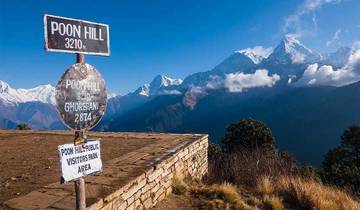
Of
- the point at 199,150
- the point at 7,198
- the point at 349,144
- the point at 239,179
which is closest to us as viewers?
the point at 7,198

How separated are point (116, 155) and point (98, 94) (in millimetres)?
4993

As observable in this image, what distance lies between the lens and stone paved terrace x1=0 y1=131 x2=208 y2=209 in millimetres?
5762

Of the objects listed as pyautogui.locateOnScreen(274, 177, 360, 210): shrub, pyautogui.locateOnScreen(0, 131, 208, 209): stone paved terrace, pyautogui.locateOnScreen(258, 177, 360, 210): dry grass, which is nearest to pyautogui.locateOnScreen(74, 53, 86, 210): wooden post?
pyautogui.locateOnScreen(0, 131, 208, 209): stone paved terrace

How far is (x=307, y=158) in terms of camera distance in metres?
187

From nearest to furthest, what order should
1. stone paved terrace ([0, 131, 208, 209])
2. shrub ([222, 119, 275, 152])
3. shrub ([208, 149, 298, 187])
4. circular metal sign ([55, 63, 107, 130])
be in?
circular metal sign ([55, 63, 107, 130]) < stone paved terrace ([0, 131, 208, 209]) < shrub ([208, 149, 298, 187]) < shrub ([222, 119, 275, 152])

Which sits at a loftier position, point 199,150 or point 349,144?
point 199,150

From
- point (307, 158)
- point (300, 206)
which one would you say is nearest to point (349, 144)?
point (300, 206)

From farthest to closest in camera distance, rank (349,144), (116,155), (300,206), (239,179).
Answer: (349,144) → (239,179) → (116,155) → (300,206)

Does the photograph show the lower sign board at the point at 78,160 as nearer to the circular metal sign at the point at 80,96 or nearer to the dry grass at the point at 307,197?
the circular metal sign at the point at 80,96

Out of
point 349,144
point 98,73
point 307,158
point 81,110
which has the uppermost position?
point 98,73

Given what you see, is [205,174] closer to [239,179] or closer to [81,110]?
[239,179]

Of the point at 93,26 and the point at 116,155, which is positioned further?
the point at 116,155

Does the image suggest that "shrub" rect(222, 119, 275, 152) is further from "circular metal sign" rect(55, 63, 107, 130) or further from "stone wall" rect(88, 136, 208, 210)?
"circular metal sign" rect(55, 63, 107, 130)

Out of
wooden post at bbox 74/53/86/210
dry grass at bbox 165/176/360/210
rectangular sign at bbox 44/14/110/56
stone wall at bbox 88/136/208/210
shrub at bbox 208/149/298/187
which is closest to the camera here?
rectangular sign at bbox 44/14/110/56
